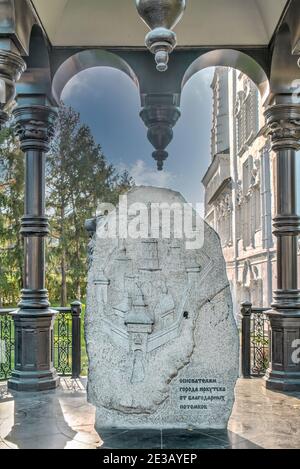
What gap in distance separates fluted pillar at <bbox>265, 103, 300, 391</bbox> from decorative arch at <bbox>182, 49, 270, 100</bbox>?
0.49 m

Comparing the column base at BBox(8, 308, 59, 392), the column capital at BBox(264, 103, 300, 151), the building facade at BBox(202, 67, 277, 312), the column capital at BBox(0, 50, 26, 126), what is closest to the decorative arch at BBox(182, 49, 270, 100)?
the column capital at BBox(264, 103, 300, 151)

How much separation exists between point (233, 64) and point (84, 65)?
2.04 m

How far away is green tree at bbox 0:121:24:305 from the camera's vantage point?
2030cm

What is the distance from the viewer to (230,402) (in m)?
4.77

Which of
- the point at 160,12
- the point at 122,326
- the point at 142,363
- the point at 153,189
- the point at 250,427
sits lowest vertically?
the point at 250,427

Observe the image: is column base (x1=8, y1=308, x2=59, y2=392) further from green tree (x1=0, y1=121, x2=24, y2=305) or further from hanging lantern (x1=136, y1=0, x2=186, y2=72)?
green tree (x1=0, y1=121, x2=24, y2=305)

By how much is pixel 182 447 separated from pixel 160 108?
454 centimetres

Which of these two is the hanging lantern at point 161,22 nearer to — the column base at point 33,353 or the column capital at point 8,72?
the column capital at point 8,72

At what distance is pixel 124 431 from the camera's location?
4.67m

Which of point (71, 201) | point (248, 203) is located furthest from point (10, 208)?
point (248, 203)

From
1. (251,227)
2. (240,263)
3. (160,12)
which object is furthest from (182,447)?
(240,263)

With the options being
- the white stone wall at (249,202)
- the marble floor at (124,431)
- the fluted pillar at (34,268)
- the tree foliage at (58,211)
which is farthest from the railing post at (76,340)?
the tree foliage at (58,211)

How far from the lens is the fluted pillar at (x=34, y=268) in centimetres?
664
